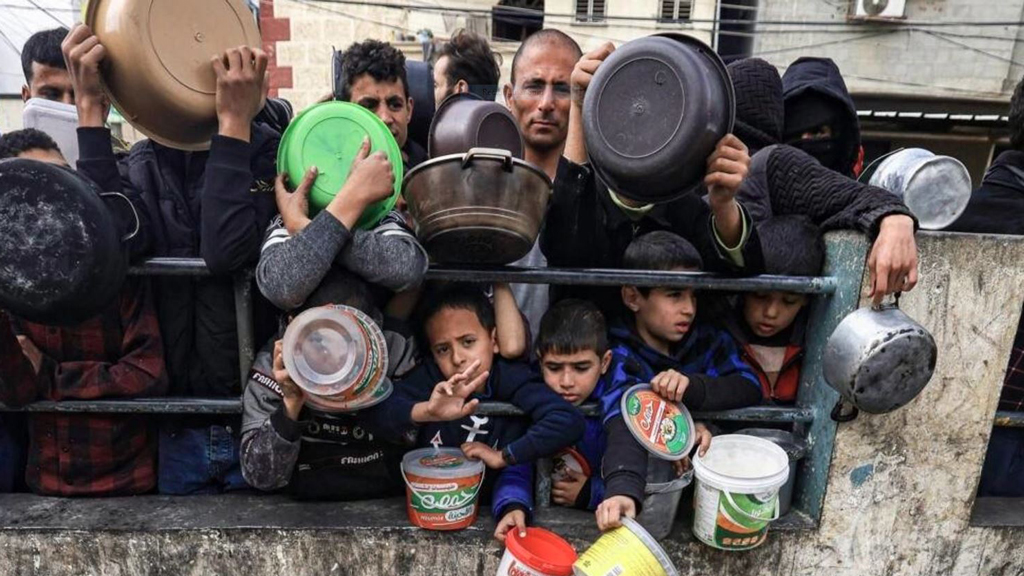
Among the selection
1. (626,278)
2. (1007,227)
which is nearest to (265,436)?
(626,278)

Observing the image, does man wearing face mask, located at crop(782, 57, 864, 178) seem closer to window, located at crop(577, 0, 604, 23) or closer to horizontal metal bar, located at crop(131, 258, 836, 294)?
horizontal metal bar, located at crop(131, 258, 836, 294)

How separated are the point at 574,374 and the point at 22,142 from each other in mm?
2135

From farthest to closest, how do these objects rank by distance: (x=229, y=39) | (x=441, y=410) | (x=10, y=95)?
(x=10, y=95), (x=229, y=39), (x=441, y=410)

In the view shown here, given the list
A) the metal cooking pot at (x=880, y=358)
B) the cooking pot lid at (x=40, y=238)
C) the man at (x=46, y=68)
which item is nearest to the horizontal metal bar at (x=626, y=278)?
the metal cooking pot at (x=880, y=358)

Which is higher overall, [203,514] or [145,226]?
[145,226]

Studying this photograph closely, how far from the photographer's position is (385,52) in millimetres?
2646

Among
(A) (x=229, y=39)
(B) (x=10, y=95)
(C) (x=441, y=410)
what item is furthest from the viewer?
(B) (x=10, y=95)

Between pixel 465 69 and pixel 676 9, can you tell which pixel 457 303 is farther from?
pixel 676 9

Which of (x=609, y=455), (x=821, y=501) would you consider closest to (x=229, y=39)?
(x=609, y=455)

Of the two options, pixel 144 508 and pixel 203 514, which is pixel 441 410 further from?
pixel 144 508

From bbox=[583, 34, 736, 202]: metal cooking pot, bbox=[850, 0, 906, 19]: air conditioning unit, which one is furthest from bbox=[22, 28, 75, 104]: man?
bbox=[850, 0, 906, 19]: air conditioning unit

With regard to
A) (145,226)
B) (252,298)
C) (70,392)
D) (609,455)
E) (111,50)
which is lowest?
(609,455)

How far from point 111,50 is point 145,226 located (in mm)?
542

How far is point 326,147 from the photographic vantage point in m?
1.89
